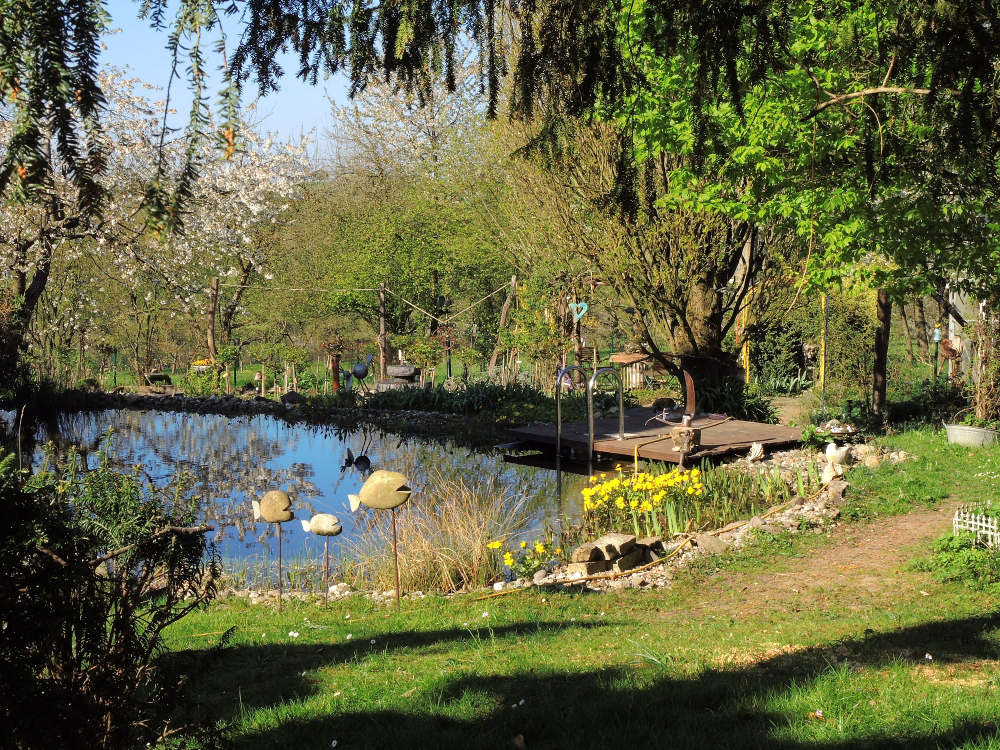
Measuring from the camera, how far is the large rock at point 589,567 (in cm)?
696

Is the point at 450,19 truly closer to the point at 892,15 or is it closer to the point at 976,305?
the point at 892,15

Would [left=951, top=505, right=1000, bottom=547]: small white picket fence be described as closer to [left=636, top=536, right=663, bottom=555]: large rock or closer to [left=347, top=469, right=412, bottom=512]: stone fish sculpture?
[left=636, top=536, right=663, bottom=555]: large rock

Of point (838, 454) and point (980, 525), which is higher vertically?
point (838, 454)

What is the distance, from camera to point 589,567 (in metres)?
6.96

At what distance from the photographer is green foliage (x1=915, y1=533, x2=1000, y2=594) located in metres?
5.87

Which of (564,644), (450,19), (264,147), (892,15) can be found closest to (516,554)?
(564,644)

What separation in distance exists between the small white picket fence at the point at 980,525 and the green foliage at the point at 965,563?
0.22 feet

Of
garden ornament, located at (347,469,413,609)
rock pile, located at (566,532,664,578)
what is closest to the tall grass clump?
rock pile, located at (566,532,664,578)

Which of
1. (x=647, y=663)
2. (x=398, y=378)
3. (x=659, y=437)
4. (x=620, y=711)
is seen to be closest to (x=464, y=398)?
(x=398, y=378)

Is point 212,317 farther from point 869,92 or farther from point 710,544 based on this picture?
point 869,92

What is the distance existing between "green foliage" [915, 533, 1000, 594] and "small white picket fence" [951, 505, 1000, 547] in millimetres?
68

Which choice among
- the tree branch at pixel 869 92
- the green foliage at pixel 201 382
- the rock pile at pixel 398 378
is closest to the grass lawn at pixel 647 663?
the tree branch at pixel 869 92

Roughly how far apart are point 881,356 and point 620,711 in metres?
10.3

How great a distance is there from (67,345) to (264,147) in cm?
1014
